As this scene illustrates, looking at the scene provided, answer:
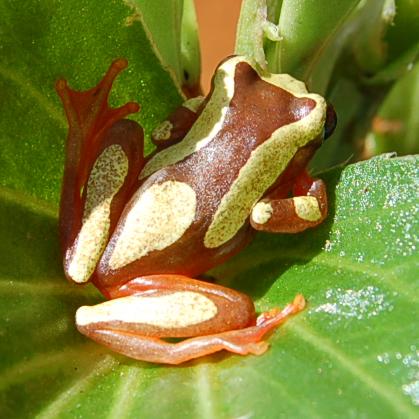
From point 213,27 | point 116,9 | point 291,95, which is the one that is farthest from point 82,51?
point 213,27

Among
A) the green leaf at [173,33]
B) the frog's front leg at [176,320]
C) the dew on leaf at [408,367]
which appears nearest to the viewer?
the dew on leaf at [408,367]

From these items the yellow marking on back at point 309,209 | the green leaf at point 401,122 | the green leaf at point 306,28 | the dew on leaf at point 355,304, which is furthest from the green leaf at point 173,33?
the green leaf at point 401,122

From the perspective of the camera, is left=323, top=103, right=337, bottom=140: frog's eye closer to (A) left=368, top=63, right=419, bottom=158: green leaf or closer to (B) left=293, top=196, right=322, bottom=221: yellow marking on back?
(B) left=293, top=196, right=322, bottom=221: yellow marking on back

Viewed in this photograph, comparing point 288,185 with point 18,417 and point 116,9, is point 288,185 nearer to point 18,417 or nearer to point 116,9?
point 116,9

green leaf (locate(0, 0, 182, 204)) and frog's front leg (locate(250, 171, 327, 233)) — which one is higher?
green leaf (locate(0, 0, 182, 204))

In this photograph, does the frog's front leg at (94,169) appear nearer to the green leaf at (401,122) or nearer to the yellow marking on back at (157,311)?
the yellow marking on back at (157,311)

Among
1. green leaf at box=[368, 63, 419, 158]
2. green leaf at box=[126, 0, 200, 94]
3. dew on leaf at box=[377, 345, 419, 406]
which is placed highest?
green leaf at box=[126, 0, 200, 94]

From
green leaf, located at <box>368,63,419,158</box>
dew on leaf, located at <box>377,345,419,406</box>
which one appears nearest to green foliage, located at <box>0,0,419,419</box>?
dew on leaf, located at <box>377,345,419,406</box>
